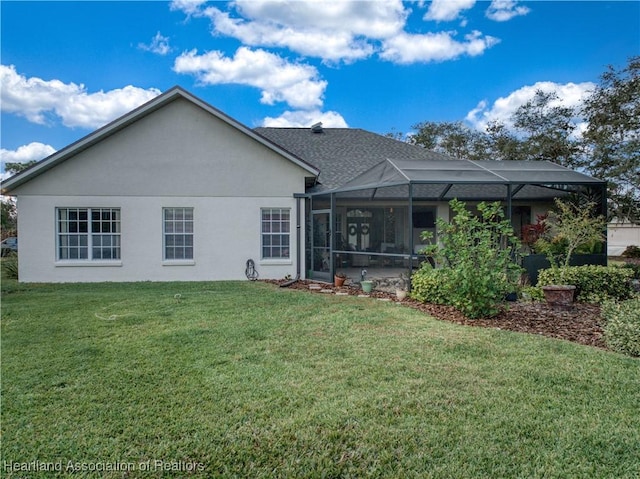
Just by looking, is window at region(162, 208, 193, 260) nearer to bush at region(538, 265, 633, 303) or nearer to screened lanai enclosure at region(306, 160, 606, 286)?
screened lanai enclosure at region(306, 160, 606, 286)

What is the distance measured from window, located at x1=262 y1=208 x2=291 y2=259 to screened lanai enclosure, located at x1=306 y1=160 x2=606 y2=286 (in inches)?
30.8

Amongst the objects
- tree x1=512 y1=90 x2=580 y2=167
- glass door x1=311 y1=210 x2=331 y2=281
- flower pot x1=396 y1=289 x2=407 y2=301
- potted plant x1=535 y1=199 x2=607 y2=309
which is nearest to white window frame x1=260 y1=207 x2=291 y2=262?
glass door x1=311 y1=210 x2=331 y2=281

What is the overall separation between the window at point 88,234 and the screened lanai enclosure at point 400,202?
6.35 m

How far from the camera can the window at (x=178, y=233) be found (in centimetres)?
1287

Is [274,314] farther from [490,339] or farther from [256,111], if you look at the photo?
[256,111]

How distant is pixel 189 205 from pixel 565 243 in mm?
11138

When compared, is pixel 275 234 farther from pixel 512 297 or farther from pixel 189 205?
pixel 512 297

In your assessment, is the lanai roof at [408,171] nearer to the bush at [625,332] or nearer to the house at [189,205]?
the house at [189,205]

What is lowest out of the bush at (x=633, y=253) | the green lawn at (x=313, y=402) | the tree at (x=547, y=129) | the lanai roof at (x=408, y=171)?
the green lawn at (x=313, y=402)

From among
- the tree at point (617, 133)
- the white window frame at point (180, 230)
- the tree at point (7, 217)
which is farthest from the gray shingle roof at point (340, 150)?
the tree at point (7, 217)

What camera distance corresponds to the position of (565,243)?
10.4 m

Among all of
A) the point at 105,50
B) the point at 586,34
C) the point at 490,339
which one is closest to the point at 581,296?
the point at 490,339

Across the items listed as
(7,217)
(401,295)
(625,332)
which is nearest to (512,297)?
(401,295)

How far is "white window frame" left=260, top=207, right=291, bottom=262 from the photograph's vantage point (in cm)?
1330
